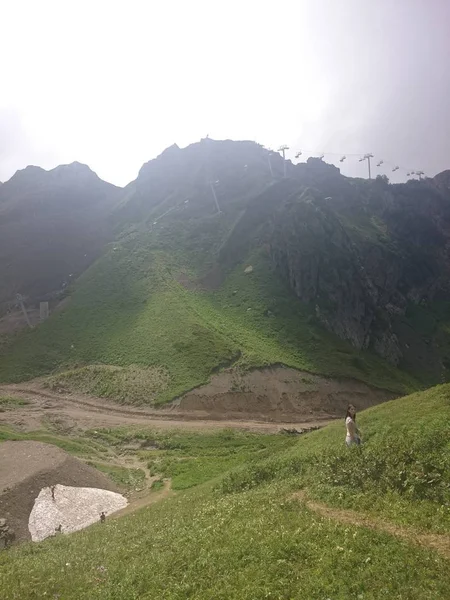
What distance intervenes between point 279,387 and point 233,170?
342 feet

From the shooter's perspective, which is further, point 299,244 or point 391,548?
point 299,244

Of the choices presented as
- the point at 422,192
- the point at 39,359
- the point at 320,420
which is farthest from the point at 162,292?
the point at 422,192

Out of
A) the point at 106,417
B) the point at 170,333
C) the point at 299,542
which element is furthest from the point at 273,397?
the point at 299,542

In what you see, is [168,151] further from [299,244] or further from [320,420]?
[320,420]

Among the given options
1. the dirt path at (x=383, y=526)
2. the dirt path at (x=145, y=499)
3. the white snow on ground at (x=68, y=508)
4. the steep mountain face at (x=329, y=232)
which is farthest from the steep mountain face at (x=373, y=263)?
the dirt path at (x=383, y=526)

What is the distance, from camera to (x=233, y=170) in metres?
156

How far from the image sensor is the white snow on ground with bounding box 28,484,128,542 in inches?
1128

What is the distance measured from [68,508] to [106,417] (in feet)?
115

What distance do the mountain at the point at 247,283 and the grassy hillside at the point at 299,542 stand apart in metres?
50.2

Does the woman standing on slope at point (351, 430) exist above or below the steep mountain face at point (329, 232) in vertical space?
below

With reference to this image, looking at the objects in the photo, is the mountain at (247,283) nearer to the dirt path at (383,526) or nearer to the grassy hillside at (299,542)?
the grassy hillside at (299,542)

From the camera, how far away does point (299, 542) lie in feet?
45.1

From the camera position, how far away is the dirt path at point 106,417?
6188 cm

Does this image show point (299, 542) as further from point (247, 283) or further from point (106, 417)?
point (247, 283)
